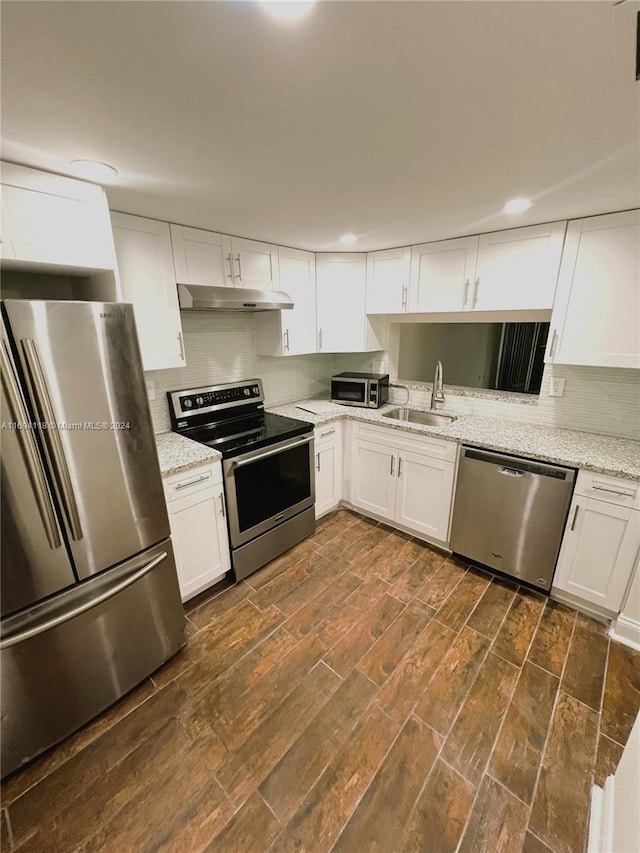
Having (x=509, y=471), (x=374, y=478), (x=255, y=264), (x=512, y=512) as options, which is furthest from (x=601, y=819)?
(x=255, y=264)

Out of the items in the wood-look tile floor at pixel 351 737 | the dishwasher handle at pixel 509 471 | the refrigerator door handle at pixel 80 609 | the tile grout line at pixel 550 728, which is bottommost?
the tile grout line at pixel 550 728

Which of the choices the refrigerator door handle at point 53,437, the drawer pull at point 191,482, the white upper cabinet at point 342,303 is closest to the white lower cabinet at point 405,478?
the white upper cabinet at point 342,303

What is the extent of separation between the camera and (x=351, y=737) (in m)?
1.42

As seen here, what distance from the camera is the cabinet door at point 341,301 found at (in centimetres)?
295

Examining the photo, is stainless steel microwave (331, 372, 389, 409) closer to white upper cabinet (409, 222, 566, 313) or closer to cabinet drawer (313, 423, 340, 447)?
cabinet drawer (313, 423, 340, 447)

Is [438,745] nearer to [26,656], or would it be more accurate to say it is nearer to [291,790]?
[291,790]

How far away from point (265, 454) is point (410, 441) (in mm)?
1118

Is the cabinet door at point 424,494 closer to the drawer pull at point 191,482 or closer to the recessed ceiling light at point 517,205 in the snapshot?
the drawer pull at point 191,482

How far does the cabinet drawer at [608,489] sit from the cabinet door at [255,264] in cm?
245

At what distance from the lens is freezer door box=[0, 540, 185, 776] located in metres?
1.24

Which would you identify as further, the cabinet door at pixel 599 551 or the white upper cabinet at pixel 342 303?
the white upper cabinet at pixel 342 303

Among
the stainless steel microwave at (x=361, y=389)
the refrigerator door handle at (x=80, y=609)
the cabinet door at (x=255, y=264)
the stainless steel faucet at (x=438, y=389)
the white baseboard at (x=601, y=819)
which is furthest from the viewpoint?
the stainless steel microwave at (x=361, y=389)

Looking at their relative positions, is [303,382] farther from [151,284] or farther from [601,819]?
[601,819]

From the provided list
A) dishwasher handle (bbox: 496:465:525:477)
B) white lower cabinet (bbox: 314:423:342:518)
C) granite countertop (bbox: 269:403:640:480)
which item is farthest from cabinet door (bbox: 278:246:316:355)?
dishwasher handle (bbox: 496:465:525:477)
